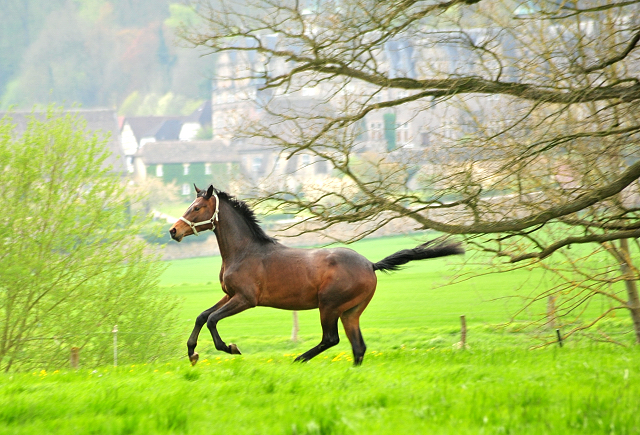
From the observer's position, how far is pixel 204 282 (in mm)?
51812

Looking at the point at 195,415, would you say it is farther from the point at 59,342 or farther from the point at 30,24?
the point at 30,24

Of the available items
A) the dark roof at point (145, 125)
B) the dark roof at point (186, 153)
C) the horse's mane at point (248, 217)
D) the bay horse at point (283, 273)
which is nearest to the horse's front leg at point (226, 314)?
the bay horse at point (283, 273)

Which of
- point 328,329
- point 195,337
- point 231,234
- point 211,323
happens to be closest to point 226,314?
point 211,323

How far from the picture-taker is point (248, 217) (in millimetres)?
10008

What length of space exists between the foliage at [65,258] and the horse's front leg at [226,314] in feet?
36.3

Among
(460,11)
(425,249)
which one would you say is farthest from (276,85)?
(425,249)

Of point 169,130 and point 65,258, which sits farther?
point 169,130

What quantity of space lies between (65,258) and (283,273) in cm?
1197

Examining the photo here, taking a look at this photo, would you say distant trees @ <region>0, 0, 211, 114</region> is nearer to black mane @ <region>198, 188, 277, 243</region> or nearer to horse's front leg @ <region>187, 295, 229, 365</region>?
black mane @ <region>198, 188, 277, 243</region>

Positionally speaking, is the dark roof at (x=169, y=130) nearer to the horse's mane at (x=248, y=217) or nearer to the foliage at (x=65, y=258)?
the foliage at (x=65, y=258)

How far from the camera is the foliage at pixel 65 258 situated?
18.8m

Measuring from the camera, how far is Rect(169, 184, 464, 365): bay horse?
366 inches

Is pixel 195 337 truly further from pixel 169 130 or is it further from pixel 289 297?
pixel 169 130

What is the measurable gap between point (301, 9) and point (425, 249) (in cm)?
524
